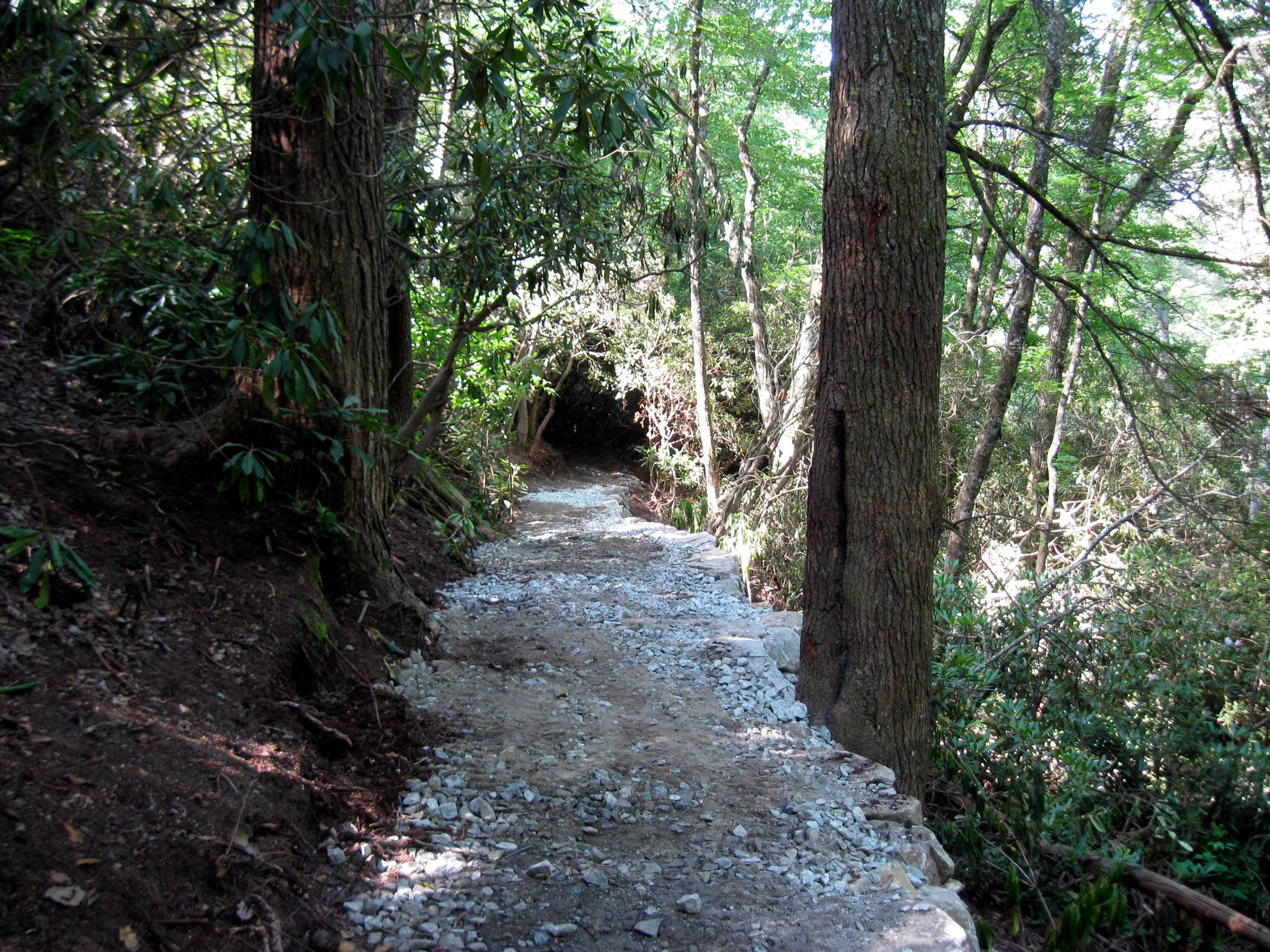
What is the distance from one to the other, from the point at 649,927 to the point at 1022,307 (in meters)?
7.50

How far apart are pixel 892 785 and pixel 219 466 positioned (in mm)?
3448

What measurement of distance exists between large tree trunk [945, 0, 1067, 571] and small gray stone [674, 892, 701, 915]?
5715mm

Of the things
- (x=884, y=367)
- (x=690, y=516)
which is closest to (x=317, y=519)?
(x=884, y=367)

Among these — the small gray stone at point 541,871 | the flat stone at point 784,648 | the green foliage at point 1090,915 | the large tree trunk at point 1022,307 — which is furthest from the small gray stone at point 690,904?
the large tree trunk at point 1022,307

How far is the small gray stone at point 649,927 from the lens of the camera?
92.6 inches

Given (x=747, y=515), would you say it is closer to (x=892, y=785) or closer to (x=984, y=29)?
(x=892, y=785)

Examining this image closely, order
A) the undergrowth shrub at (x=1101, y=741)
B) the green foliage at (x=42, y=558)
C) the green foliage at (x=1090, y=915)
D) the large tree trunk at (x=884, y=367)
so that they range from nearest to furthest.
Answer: the green foliage at (x=42, y=558) → the green foliage at (x=1090, y=915) → the large tree trunk at (x=884, y=367) → the undergrowth shrub at (x=1101, y=741)

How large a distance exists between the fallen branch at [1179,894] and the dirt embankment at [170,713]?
3267 millimetres

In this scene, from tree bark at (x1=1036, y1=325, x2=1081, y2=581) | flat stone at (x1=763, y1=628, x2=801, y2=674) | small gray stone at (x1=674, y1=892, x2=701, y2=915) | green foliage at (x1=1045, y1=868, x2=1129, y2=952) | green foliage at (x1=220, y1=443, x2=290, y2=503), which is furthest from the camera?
tree bark at (x1=1036, y1=325, x2=1081, y2=581)

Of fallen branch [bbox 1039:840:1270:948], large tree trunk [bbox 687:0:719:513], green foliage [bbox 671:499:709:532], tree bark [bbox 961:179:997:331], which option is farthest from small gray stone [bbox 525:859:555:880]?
tree bark [bbox 961:179:997:331]

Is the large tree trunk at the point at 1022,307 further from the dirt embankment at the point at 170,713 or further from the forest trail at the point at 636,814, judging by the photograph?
the dirt embankment at the point at 170,713

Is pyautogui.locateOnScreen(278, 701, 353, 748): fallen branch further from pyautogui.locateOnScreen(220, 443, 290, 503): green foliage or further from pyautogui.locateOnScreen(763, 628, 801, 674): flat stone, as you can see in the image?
Result: pyautogui.locateOnScreen(763, 628, 801, 674): flat stone

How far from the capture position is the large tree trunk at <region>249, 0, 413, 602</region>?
3.65 metres

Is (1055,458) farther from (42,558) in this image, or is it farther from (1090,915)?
(42,558)
